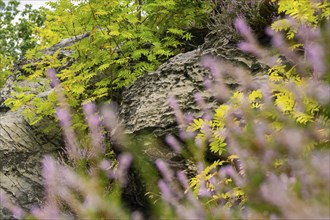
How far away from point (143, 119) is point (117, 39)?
5.18 feet

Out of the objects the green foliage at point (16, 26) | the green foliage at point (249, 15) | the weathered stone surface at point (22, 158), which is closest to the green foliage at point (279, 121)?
the green foliage at point (249, 15)

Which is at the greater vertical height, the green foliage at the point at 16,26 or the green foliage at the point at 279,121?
→ the green foliage at the point at 16,26

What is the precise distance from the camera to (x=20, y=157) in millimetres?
5973

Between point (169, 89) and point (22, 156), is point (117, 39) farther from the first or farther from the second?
point (22, 156)

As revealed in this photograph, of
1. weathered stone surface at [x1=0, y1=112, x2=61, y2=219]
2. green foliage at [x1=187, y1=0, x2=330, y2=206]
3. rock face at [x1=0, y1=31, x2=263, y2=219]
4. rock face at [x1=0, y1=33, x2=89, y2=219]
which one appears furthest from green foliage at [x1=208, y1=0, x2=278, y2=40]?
weathered stone surface at [x1=0, y1=112, x2=61, y2=219]

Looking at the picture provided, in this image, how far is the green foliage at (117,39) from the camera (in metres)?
5.54

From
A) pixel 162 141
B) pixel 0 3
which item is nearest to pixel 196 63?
pixel 162 141

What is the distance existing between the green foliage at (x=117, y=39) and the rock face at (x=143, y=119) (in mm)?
475

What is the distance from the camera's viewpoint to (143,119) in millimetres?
4488

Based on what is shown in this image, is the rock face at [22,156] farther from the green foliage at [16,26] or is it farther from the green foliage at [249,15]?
the green foliage at [16,26]

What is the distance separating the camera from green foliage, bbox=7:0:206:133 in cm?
554

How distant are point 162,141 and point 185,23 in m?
2.44

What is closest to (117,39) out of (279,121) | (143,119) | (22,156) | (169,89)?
(169,89)

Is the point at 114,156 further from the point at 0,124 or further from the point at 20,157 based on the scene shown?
A: the point at 0,124
